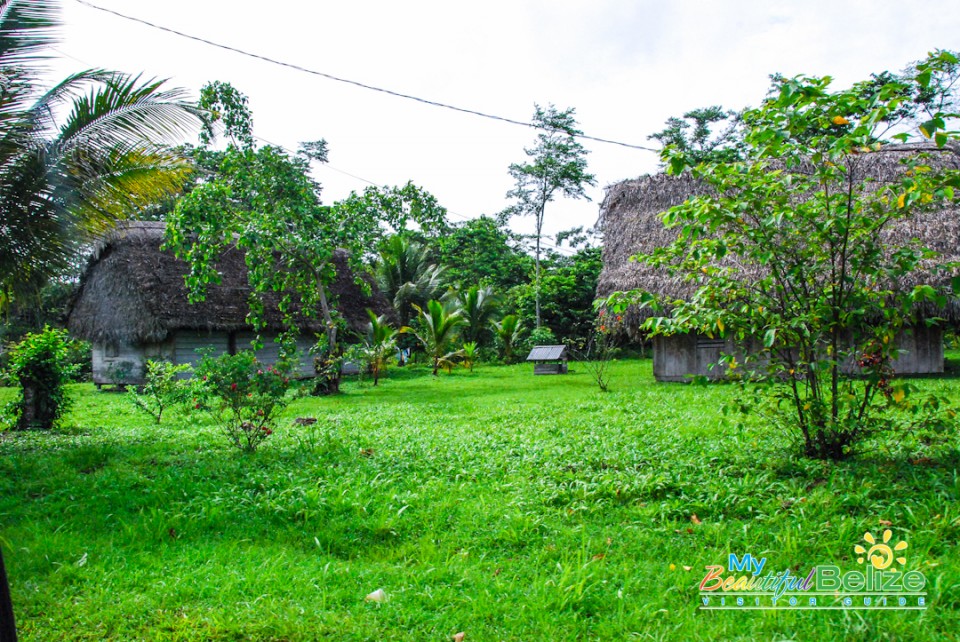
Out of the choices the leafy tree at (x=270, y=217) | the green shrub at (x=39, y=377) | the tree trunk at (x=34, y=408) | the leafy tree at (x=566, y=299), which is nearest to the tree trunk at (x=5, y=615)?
the green shrub at (x=39, y=377)

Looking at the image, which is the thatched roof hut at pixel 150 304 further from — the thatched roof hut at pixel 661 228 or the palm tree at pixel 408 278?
the thatched roof hut at pixel 661 228

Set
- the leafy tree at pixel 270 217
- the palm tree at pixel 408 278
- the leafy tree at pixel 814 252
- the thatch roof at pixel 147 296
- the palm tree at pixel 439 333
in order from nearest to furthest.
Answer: the leafy tree at pixel 814 252
the leafy tree at pixel 270 217
the thatch roof at pixel 147 296
the palm tree at pixel 439 333
the palm tree at pixel 408 278

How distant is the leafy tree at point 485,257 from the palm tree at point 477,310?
3.51 meters

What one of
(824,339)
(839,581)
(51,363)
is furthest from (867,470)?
(51,363)

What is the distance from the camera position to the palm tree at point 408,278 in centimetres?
2322

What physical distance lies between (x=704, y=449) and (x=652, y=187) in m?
9.19

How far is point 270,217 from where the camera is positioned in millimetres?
11359

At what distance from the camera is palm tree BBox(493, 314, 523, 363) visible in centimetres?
2042

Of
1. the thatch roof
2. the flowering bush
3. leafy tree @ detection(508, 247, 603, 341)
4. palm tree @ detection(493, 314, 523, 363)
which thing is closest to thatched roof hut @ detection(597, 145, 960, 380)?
palm tree @ detection(493, 314, 523, 363)

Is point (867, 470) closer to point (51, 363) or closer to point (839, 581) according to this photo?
point (839, 581)

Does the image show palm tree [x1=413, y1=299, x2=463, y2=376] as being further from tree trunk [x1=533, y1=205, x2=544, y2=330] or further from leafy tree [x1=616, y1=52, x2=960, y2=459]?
leafy tree [x1=616, y1=52, x2=960, y2=459]

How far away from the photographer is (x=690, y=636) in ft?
8.25

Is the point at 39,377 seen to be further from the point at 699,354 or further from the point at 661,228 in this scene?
the point at 699,354

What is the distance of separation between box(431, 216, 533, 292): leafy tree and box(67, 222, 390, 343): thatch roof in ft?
33.9
